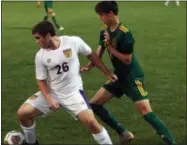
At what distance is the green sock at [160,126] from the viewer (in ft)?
19.6

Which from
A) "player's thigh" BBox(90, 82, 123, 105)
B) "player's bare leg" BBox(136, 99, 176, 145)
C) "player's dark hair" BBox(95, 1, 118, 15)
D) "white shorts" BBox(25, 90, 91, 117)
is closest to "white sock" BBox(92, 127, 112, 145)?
"white shorts" BBox(25, 90, 91, 117)

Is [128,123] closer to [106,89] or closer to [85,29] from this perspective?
[106,89]

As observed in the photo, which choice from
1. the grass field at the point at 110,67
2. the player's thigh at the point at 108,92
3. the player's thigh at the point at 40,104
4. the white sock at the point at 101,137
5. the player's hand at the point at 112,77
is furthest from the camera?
the grass field at the point at 110,67

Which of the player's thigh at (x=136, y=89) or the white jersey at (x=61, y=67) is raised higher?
the white jersey at (x=61, y=67)

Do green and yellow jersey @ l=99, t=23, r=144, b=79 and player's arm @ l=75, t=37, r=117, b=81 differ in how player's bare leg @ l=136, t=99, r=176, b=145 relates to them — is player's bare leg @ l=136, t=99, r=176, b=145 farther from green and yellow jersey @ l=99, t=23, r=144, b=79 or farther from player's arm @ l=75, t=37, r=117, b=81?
player's arm @ l=75, t=37, r=117, b=81

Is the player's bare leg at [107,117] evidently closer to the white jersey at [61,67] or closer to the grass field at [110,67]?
the grass field at [110,67]

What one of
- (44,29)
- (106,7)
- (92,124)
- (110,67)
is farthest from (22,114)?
(110,67)

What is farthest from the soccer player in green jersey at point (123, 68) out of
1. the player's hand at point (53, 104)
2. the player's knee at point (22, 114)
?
the player's knee at point (22, 114)

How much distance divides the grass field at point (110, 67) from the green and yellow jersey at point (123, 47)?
100 centimetres

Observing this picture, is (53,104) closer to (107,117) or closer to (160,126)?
(107,117)

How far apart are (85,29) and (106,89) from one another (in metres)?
12.5

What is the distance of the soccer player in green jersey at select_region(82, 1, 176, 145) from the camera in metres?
5.75

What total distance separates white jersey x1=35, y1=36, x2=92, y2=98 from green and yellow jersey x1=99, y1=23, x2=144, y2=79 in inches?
17.6

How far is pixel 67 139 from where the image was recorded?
21.5 feet
